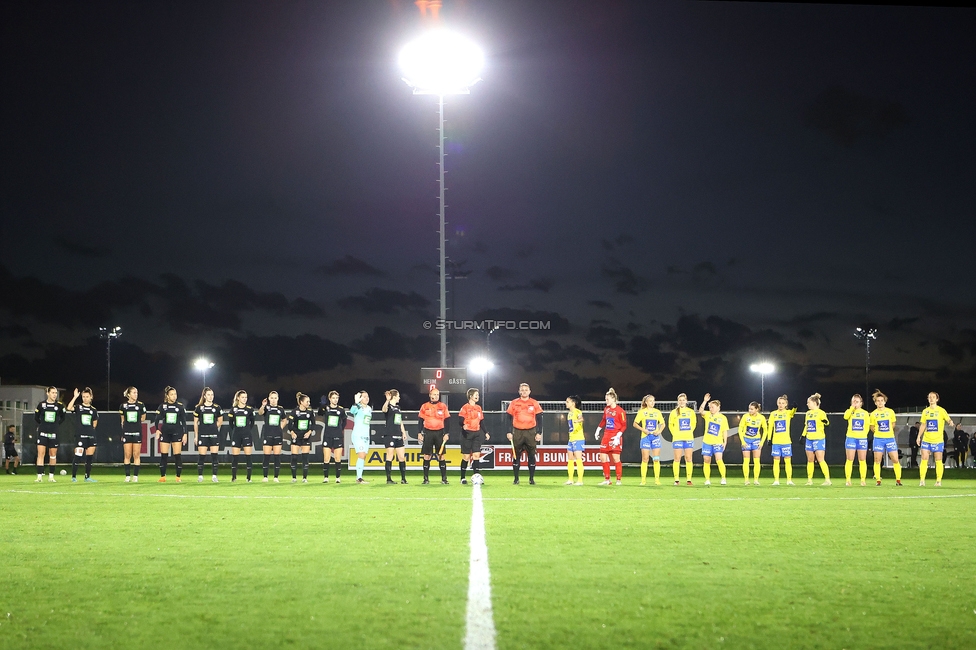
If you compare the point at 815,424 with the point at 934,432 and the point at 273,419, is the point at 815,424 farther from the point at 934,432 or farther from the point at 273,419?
the point at 273,419

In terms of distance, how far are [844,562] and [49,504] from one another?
1168 cm

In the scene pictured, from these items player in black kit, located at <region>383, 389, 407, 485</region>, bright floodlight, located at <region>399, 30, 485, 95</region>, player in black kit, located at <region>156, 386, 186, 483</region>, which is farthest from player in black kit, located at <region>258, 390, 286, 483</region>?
bright floodlight, located at <region>399, 30, 485, 95</region>

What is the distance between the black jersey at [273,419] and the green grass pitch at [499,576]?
6.67m

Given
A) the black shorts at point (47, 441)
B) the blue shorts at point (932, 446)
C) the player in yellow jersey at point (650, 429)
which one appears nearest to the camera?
the blue shorts at point (932, 446)

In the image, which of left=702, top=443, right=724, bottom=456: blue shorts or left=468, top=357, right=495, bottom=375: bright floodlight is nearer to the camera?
left=702, top=443, right=724, bottom=456: blue shorts

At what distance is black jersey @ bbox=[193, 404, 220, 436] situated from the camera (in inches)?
787

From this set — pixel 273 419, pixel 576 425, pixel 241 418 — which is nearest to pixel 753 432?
pixel 576 425

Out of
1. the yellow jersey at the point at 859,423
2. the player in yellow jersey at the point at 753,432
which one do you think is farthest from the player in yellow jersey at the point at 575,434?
the yellow jersey at the point at 859,423

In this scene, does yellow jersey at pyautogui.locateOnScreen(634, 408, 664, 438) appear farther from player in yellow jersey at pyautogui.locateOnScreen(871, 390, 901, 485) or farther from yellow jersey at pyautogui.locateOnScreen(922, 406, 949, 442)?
yellow jersey at pyautogui.locateOnScreen(922, 406, 949, 442)

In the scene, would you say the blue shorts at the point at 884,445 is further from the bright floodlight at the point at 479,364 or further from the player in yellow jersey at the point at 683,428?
the bright floodlight at the point at 479,364

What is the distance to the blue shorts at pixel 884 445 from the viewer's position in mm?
19344

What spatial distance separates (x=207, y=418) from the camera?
20109 millimetres

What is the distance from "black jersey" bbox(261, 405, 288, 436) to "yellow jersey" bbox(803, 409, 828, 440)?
11611mm

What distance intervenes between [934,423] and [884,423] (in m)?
1.21
